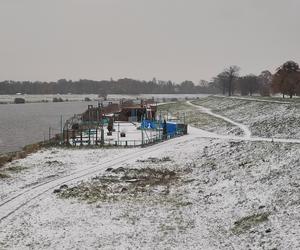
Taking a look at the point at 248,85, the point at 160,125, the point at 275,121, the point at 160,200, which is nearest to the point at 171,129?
the point at 160,125

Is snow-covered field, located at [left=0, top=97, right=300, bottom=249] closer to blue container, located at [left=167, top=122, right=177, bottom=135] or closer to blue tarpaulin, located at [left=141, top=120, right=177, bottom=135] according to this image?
blue container, located at [left=167, top=122, right=177, bottom=135]

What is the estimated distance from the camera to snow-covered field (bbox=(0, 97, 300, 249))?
2347cm

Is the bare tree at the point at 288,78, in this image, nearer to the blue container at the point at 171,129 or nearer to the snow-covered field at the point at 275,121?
the snow-covered field at the point at 275,121

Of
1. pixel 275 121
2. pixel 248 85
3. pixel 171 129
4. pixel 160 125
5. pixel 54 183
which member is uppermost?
pixel 248 85

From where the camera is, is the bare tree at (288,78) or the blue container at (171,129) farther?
the bare tree at (288,78)

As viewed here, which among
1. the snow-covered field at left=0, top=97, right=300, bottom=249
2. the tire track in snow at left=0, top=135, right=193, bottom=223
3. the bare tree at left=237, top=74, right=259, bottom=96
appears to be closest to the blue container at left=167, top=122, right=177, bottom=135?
the tire track in snow at left=0, top=135, right=193, bottom=223

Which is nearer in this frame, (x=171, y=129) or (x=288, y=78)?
(x=171, y=129)

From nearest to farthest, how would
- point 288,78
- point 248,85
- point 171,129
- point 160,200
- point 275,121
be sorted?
point 160,200
point 275,121
point 171,129
point 288,78
point 248,85

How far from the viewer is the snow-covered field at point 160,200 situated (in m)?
23.5

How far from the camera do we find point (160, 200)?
31281 mm

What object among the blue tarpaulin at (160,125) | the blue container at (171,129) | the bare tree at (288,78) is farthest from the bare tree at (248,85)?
the blue container at (171,129)

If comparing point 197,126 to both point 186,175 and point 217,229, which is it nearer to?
point 186,175

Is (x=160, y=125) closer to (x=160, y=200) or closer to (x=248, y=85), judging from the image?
(x=160, y=200)

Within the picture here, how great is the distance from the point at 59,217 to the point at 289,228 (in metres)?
13.5
